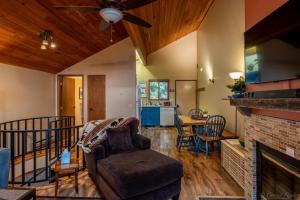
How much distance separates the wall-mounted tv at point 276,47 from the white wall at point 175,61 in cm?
630

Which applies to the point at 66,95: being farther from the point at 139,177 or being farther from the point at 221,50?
the point at 139,177

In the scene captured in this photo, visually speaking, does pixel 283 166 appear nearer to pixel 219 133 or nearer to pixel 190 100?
pixel 219 133

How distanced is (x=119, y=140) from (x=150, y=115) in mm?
5319

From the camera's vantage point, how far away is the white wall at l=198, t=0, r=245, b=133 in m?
4.23

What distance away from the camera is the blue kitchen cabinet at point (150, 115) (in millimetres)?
8367

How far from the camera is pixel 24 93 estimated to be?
515 cm

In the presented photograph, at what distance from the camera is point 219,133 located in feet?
14.1

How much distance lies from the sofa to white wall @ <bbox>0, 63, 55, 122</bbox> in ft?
9.91

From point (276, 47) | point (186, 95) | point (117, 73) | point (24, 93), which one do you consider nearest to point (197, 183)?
point (276, 47)

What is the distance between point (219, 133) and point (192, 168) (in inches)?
41.1

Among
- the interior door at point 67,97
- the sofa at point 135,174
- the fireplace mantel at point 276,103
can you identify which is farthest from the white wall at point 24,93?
the fireplace mantel at point 276,103

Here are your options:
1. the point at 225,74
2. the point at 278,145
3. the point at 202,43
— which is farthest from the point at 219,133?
Result: the point at 202,43

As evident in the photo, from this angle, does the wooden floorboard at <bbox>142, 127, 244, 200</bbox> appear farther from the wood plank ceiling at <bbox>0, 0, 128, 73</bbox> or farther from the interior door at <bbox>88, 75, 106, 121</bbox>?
the wood plank ceiling at <bbox>0, 0, 128, 73</bbox>

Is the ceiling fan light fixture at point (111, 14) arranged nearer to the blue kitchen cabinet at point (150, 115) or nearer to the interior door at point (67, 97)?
the interior door at point (67, 97)
